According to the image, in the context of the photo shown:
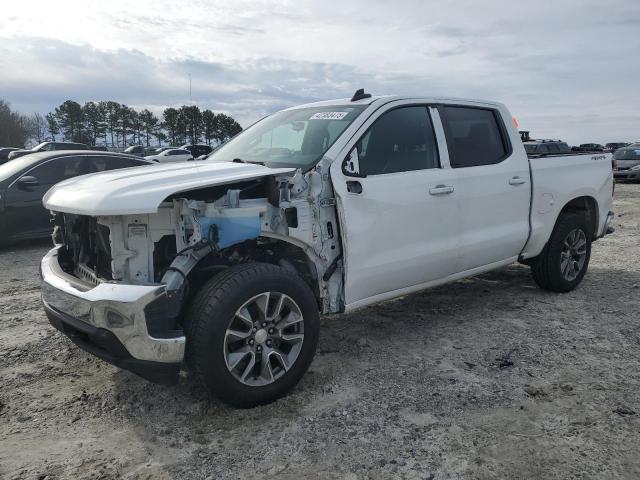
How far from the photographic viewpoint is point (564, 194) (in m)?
5.31

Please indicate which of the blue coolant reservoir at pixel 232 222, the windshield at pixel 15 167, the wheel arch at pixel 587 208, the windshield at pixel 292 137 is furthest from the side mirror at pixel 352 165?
the windshield at pixel 15 167

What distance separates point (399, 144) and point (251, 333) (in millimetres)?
1866

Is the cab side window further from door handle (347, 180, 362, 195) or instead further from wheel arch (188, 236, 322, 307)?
wheel arch (188, 236, 322, 307)

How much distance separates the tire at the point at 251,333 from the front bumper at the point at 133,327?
15cm

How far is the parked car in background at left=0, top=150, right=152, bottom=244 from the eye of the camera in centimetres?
764

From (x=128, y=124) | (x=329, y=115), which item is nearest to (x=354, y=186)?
(x=329, y=115)

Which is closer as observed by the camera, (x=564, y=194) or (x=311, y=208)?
(x=311, y=208)

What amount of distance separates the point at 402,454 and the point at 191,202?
1.78 metres

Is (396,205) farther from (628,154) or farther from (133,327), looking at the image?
(628,154)

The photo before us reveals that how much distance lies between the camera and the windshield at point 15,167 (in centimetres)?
789

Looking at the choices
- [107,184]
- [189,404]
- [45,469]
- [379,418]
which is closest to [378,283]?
[379,418]

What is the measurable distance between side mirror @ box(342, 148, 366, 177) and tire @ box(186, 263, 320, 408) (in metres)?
0.85

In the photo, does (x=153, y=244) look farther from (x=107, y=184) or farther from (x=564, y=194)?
(x=564, y=194)

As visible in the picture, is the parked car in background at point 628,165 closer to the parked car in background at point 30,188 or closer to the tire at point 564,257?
the tire at point 564,257
